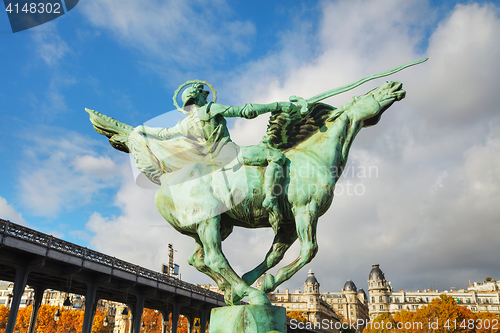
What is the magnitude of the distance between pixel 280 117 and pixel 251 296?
2181 millimetres

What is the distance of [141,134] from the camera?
15.6 ft

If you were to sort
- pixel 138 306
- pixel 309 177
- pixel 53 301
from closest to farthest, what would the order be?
pixel 309 177, pixel 138 306, pixel 53 301

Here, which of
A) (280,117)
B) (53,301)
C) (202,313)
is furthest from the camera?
(53,301)

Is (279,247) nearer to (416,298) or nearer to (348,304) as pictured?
(416,298)

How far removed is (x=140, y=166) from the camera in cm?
462

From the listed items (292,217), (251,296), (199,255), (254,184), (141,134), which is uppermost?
(141,134)

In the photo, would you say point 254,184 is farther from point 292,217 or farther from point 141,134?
point 141,134

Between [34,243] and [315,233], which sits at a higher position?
[34,243]

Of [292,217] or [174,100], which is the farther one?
[174,100]

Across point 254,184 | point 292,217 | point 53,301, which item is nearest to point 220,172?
point 254,184

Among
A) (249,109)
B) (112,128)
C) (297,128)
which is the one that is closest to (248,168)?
(249,109)

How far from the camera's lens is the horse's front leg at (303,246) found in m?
3.99

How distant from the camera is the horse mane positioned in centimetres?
465

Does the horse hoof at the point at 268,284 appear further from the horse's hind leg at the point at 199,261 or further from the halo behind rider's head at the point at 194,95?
the halo behind rider's head at the point at 194,95
